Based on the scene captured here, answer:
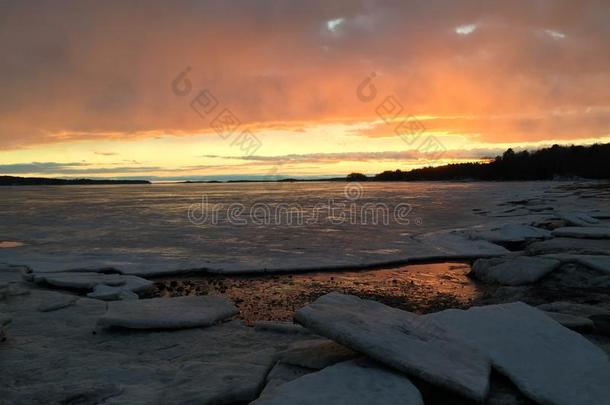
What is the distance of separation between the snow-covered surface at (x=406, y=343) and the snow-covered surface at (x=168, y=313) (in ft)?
5.32

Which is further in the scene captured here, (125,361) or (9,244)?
(9,244)

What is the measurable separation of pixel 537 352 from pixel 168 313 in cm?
363

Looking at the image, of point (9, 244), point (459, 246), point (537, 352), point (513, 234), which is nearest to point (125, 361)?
point (537, 352)

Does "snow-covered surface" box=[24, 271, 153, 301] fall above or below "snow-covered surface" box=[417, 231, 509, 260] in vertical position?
below

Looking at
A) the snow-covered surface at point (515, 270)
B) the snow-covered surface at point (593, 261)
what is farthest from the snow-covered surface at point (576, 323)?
the snow-covered surface at point (593, 261)

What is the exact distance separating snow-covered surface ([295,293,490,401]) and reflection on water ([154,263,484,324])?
1.79 meters

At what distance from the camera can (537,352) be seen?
142 inches

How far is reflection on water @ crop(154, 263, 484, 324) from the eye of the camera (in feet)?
20.1

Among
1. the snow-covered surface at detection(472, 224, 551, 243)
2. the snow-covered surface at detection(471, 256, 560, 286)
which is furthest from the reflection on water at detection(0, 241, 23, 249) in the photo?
the snow-covered surface at detection(472, 224, 551, 243)

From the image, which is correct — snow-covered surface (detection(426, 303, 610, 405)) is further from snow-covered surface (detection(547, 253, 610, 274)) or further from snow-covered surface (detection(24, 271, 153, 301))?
snow-covered surface (detection(24, 271, 153, 301))

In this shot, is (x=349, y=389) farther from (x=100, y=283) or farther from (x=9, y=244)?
(x=9, y=244)

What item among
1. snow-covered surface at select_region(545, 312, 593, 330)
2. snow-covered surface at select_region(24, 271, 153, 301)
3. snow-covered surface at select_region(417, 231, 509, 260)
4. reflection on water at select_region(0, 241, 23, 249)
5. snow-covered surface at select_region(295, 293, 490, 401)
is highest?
snow-covered surface at select_region(295, 293, 490, 401)

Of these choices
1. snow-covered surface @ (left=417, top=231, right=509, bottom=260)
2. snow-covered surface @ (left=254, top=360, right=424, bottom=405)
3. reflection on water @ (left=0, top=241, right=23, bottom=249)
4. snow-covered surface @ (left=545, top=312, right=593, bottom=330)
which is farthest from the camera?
reflection on water @ (left=0, top=241, right=23, bottom=249)

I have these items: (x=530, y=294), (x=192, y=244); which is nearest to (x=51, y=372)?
(x=530, y=294)
